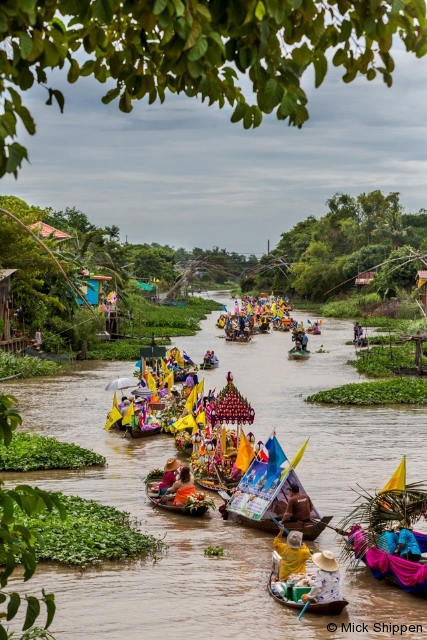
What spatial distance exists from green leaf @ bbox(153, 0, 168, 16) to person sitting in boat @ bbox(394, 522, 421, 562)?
26.9 feet

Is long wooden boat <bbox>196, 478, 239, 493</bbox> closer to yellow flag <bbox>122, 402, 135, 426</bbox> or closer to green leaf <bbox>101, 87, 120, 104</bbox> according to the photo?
yellow flag <bbox>122, 402, 135, 426</bbox>

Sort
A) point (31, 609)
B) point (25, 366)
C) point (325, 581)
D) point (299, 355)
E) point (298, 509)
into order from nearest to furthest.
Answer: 1. point (31, 609)
2. point (325, 581)
3. point (298, 509)
4. point (25, 366)
5. point (299, 355)

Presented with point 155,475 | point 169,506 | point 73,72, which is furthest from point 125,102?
point 155,475

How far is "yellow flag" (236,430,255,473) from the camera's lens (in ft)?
46.3

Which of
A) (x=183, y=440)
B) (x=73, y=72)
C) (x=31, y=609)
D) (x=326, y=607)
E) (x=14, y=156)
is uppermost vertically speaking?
(x=73, y=72)

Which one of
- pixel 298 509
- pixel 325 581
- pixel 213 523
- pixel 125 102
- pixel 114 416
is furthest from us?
pixel 114 416

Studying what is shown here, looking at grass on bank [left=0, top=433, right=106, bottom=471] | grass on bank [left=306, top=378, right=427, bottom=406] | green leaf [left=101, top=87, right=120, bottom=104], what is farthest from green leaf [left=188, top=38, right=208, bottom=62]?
grass on bank [left=306, top=378, right=427, bottom=406]

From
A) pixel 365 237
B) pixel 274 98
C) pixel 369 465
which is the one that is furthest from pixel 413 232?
pixel 274 98

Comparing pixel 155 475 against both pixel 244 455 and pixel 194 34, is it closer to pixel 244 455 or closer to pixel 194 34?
pixel 244 455

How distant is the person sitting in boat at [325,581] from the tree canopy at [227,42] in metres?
6.26

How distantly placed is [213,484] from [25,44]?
40.7 feet

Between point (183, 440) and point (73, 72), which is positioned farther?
point (183, 440)

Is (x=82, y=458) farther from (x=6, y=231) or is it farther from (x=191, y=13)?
(x=191, y=13)

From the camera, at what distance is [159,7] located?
10.3 feet
